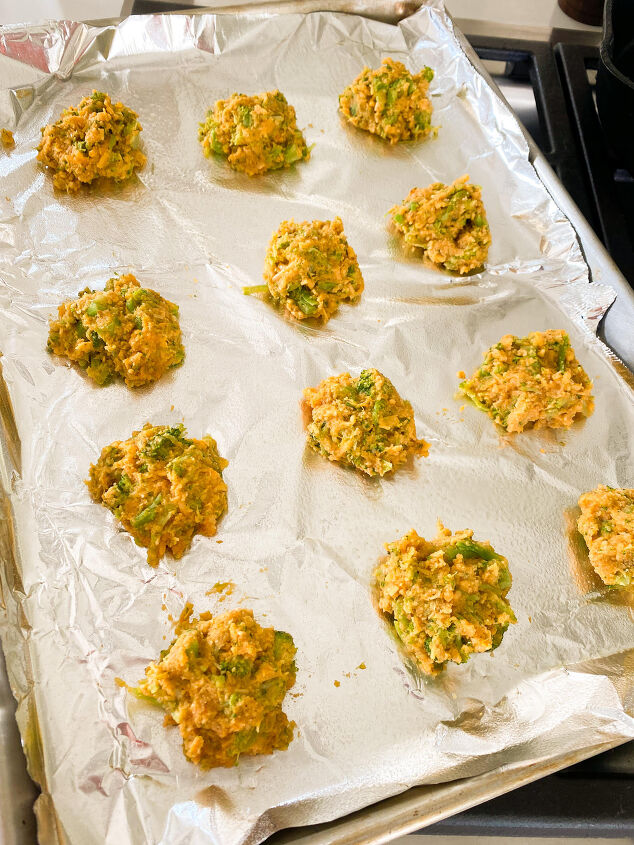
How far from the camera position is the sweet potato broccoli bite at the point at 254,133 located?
312 centimetres

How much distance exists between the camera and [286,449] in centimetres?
257

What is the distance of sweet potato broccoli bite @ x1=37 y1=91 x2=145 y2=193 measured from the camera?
2961 mm

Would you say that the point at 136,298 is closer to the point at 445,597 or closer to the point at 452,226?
the point at 452,226

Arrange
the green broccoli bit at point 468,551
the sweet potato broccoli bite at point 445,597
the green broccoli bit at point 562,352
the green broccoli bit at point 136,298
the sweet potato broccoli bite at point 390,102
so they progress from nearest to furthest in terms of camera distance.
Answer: the sweet potato broccoli bite at point 445,597 < the green broccoli bit at point 468,551 < the green broccoli bit at point 136,298 < the green broccoli bit at point 562,352 < the sweet potato broccoli bite at point 390,102

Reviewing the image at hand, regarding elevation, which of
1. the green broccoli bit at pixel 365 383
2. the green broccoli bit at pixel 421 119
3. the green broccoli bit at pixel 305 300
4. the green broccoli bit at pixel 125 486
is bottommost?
the green broccoli bit at pixel 125 486

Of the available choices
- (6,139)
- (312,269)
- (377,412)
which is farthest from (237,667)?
(6,139)

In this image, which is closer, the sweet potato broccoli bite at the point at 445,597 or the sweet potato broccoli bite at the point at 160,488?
the sweet potato broccoli bite at the point at 445,597

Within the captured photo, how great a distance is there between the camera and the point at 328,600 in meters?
2.26

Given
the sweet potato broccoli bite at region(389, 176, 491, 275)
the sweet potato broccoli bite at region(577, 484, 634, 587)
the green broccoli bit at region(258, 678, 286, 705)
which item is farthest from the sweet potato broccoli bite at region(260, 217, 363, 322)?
the green broccoli bit at region(258, 678, 286, 705)

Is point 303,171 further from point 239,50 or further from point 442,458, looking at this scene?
point 442,458

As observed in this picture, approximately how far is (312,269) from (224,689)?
5.02ft

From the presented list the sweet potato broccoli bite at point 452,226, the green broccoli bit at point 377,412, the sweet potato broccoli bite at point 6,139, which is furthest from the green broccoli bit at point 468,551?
the sweet potato broccoli bite at point 6,139

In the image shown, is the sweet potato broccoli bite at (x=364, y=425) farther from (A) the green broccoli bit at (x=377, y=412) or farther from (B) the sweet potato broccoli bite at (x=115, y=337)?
(B) the sweet potato broccoli bite at (x=115, y=337)

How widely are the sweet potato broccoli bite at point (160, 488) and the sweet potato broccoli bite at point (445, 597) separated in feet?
1.92
